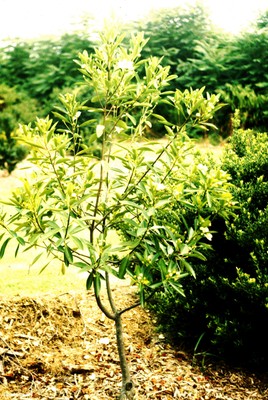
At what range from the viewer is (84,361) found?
3947 millimetres

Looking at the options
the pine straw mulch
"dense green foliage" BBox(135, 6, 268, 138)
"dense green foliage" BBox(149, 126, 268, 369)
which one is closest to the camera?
the pine straw mulch

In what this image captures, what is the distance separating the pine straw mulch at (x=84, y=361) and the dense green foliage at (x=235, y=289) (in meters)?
0.20

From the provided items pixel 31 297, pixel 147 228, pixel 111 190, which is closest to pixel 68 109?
pixel 111 190

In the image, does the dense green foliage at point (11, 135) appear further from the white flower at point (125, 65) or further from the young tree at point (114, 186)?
the white flower at point (125, 65)

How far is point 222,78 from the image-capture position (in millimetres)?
16219

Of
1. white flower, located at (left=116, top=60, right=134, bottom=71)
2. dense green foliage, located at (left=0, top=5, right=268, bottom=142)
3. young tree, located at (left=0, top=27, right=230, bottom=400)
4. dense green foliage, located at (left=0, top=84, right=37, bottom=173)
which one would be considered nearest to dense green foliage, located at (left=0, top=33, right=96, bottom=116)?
dense green foliage, located at (left=0, top=5, right=268, bottom=142)

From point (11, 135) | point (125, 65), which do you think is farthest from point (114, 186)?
point (11, 135)

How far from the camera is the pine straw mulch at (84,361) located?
12.0 feet

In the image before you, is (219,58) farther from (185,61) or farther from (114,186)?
(114,186)

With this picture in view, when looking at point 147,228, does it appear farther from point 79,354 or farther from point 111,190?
point 79,354

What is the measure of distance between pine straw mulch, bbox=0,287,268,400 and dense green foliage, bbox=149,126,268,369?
7.9 inches

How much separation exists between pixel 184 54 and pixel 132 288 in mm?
13881

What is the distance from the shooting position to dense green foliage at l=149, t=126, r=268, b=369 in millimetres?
3816

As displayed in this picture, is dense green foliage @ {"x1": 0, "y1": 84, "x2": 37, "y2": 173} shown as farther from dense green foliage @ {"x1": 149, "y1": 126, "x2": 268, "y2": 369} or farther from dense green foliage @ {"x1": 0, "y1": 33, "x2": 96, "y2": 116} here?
dense green foliage @ {"x1": 149, "y1": 126, "x2": 268, "y2": 369}
